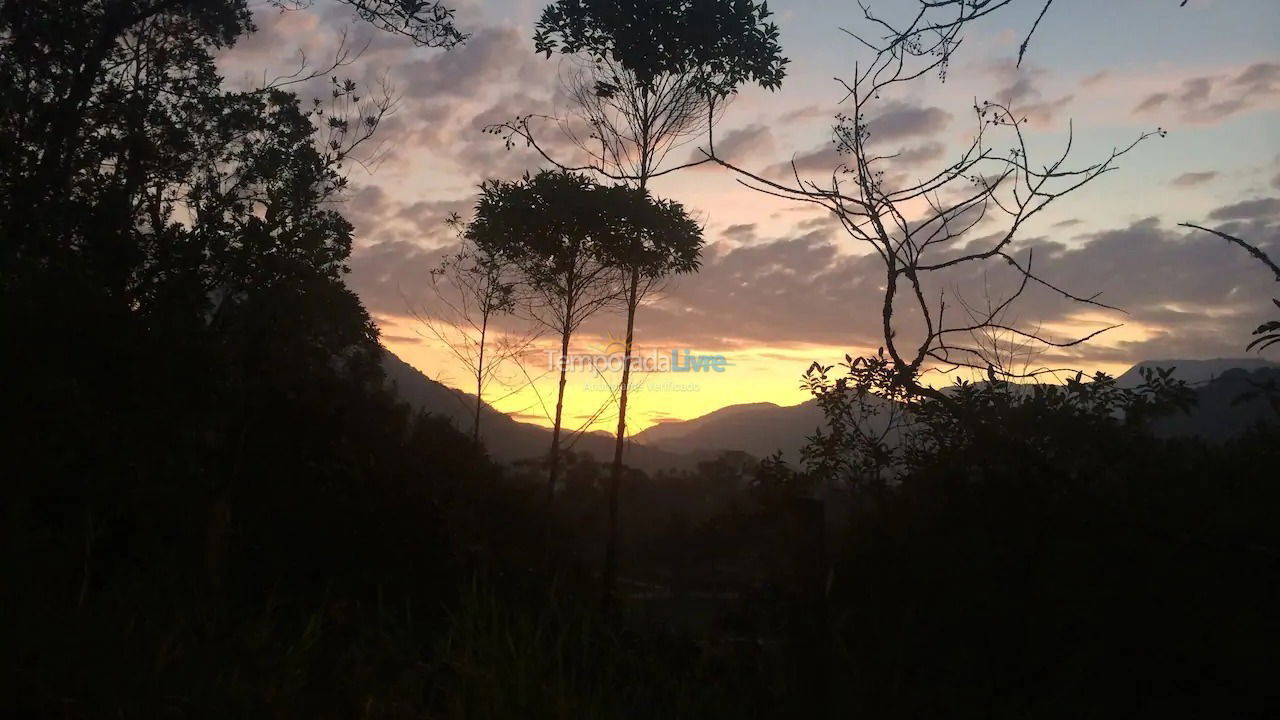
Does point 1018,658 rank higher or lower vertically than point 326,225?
lower

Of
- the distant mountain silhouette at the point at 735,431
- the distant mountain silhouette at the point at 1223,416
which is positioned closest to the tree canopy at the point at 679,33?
the distant mountain silhouette at the point at 1223,416

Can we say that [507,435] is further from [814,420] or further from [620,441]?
[814,420]

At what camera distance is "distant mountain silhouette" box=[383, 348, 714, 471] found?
2433 centimetres

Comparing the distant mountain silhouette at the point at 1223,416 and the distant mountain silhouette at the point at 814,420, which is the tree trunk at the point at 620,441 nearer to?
the distant mountain silhouette at the point at 814,420

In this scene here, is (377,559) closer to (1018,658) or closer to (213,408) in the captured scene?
(213,408)

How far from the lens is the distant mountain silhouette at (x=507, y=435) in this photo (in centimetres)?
2433

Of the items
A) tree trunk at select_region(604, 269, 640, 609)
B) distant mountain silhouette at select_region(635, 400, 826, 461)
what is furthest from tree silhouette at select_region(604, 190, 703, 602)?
distant mountain silhouette at select_region(635, 400, 826, 461)

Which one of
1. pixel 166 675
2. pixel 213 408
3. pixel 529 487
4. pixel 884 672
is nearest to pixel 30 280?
pixel 213 408

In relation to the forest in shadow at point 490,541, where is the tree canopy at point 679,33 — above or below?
above

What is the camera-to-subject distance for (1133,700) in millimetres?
4668

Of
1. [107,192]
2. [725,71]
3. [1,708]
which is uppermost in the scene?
[725,71]

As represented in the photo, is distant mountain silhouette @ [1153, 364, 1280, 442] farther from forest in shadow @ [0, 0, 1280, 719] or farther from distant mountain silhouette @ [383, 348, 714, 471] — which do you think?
distant mountain silhouette @ [383, 348, 714, 471]

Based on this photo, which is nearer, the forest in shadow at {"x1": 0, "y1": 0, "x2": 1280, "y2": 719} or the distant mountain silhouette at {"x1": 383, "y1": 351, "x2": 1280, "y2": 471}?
the forest in shadow at {"x1": 0, "y1": 0, "x2": 1280, "y2": 719}

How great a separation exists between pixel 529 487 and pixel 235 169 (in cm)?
1127
